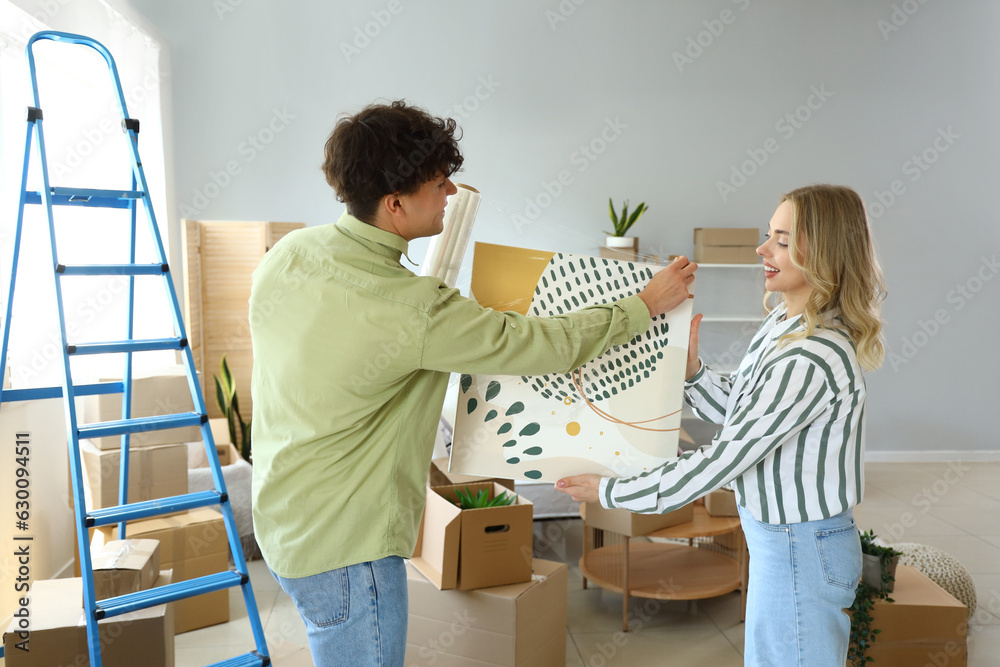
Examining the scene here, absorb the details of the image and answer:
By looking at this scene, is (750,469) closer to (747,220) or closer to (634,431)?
(634,431)

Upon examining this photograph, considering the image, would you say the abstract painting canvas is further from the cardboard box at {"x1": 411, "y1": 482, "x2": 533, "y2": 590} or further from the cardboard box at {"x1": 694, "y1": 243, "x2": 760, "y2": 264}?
the cardboard box at {"x1": 694, "y1": 243, "x2": 760, "y2": 264}

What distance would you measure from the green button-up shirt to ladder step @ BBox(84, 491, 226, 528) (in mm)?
933

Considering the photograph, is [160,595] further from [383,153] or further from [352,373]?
[383,153]

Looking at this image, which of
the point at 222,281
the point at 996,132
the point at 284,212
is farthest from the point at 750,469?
the point at 996,132

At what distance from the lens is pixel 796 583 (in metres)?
1.33

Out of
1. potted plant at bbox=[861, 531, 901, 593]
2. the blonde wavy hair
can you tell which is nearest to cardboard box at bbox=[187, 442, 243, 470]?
potted plant at bbox=[861, 531, 901, 593]

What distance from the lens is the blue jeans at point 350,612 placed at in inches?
49.8

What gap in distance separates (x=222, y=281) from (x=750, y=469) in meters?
3.83

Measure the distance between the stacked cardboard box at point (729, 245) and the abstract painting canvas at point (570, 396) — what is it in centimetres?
369

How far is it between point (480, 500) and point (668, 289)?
1.22 meters

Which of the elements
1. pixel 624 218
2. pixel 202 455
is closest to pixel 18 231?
pixel 202 455

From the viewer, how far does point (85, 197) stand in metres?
2.31

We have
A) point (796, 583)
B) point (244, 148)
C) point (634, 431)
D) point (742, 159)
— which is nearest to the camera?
point (796, 583)

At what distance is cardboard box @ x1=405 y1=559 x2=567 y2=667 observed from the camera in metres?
2.31
